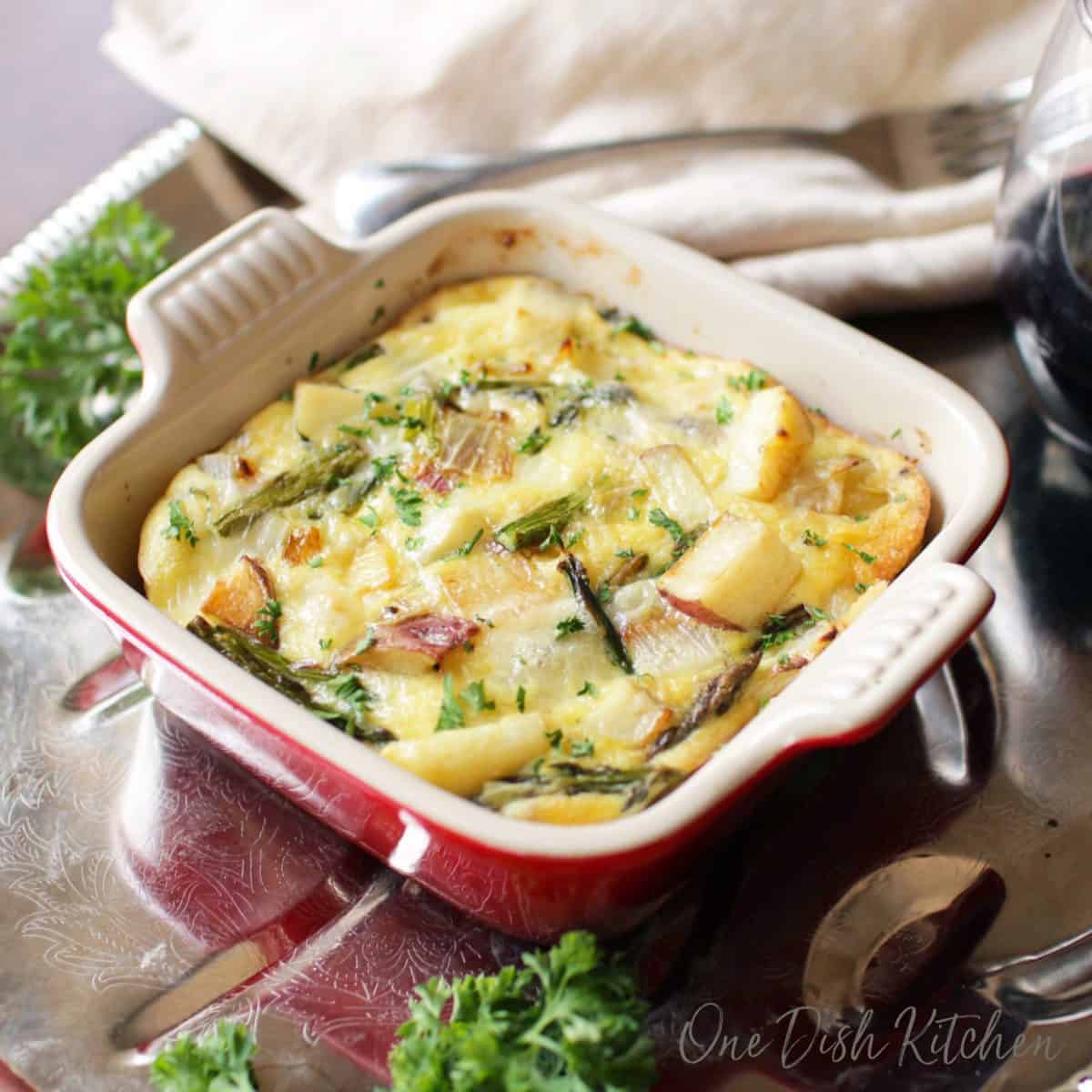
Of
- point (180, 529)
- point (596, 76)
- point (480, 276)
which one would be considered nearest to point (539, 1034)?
point (180, 529)

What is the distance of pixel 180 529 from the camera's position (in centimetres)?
247

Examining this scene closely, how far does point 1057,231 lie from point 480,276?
117 centimetres

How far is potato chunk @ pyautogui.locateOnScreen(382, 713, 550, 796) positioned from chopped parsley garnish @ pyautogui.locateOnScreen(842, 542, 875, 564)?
2.21 feet

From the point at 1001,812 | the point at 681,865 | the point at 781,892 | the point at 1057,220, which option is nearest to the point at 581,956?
the point at 681,865

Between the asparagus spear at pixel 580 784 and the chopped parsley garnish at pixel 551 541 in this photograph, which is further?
the chopped parsley garnish at pixel 551 541

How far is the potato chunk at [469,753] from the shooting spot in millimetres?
2061

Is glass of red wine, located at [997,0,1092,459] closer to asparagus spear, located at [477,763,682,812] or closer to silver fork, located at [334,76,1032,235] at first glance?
silver fork, located at [334,76,1032,235]

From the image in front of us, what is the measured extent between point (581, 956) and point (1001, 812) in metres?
0.86

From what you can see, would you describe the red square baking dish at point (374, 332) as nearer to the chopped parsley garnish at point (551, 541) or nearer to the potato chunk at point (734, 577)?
the potato chunk at point (734, 577)

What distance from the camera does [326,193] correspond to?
367 cm

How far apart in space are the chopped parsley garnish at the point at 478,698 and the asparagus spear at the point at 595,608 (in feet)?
0.72

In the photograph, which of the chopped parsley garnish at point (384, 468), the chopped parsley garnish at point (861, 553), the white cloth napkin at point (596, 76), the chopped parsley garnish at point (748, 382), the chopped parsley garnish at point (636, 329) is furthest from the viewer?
the white cloth napkin at point (596, 76)

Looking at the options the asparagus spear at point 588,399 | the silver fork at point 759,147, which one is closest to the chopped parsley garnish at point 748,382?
the asparagus spear at point 588,399

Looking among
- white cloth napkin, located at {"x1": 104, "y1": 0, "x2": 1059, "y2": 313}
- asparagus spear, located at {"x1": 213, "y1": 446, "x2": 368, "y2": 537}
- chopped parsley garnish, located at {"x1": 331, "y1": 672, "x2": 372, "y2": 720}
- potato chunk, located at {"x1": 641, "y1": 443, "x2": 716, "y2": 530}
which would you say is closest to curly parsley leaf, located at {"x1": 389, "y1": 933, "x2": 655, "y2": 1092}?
chopped parsley garnish, located at {"x1": 331, "y1": 672, "x2": 372, "y2": 720}
